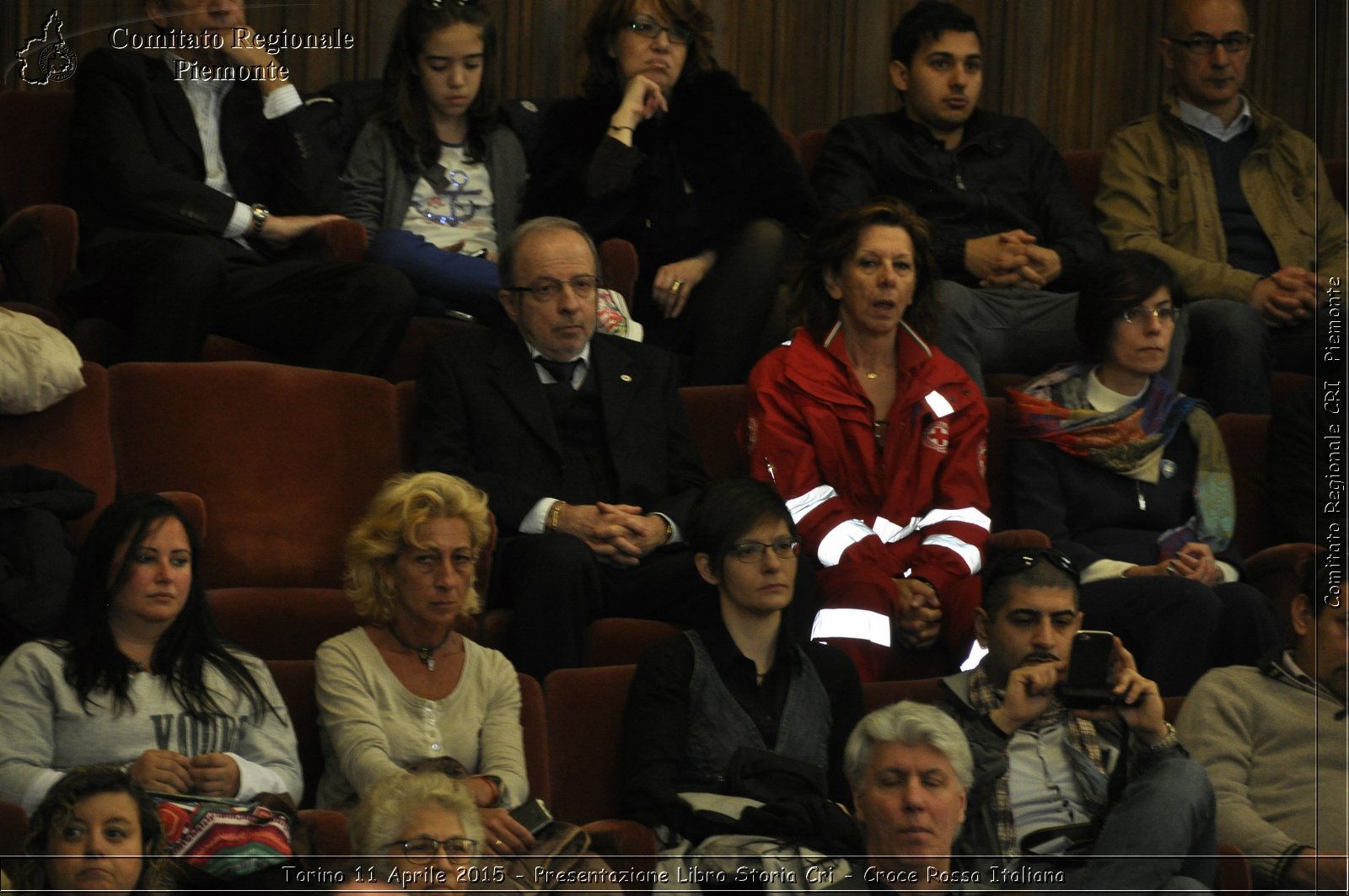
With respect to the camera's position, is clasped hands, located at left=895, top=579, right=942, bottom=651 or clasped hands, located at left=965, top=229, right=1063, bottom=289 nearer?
clasped hands, located at left=895, top=579, right=942, bottom=651

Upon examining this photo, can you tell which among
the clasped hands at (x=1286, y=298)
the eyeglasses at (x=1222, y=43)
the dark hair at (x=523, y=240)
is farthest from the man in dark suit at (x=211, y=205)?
the eyeglasses at (x=1222, y=43)

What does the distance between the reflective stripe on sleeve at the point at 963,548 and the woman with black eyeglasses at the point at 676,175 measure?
0.78 metres

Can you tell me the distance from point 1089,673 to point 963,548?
0.61 meters

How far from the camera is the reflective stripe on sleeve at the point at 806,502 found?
327 centimetres

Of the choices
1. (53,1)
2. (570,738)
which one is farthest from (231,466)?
(53,1)

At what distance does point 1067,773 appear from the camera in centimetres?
266

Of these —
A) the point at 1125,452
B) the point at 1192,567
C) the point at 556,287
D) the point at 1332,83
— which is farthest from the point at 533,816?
the point at 1332,83

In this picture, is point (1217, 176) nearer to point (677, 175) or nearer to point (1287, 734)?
point (677, 175)

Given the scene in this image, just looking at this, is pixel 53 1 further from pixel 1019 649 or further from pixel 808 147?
pixel 1019 649

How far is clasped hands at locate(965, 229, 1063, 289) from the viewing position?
404cm

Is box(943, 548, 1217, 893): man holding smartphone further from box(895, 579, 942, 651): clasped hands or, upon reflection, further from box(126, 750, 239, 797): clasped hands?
box(126, 750, 239, 797): clasped hands

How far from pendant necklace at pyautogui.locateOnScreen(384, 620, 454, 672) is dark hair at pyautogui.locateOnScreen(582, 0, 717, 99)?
1.73 meters

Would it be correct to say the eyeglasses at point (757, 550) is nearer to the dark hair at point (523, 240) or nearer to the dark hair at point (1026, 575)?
the dark hair at point (1026, 575)

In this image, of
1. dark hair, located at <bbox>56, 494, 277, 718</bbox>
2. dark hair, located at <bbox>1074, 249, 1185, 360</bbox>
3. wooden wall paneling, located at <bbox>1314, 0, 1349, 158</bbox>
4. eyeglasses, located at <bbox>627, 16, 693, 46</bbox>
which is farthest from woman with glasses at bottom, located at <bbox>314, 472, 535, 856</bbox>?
wooden wall paneling, located at <bbox>1314, 0, 1349, 158</bbox>
